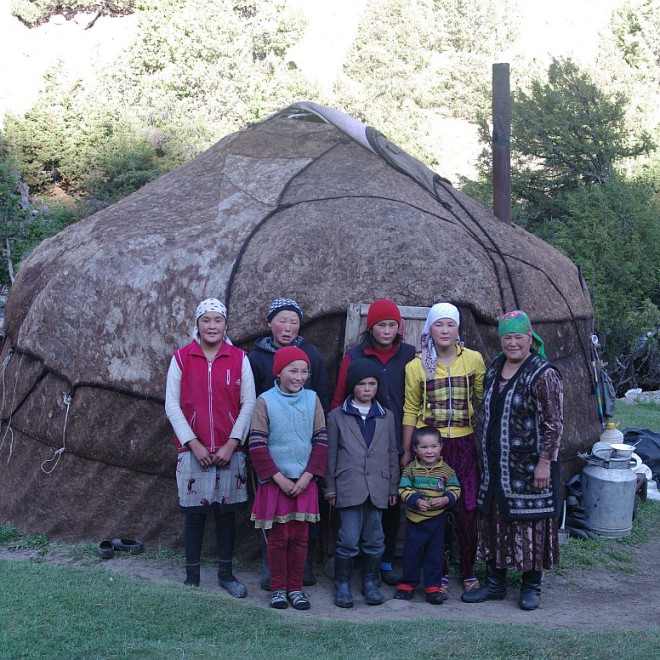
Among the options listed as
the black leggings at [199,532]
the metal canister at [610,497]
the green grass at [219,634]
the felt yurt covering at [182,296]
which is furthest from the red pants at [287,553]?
the metal canister at [610,497]

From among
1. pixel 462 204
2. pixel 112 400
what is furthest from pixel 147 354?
pixel 462 204

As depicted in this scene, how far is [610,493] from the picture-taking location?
576 centimetres

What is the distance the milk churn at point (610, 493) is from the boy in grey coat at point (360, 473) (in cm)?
188

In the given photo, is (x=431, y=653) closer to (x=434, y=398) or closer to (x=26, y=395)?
(x=434, y=398)

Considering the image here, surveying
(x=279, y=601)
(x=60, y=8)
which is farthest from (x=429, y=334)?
(x=60, y=8)

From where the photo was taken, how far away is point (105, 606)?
3.82 metres

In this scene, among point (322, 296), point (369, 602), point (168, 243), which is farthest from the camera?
point (168, 243)

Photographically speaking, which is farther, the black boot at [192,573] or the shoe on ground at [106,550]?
the shoe on ground at [106,550]

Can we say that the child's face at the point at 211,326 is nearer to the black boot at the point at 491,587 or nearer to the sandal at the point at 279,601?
the sandal at the point at 279,601

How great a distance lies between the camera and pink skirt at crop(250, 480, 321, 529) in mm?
4293

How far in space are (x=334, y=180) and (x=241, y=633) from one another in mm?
3315

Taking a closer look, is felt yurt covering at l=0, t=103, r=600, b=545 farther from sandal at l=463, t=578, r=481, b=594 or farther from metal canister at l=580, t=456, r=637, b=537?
sandal at l=463, t=578, r=481, b=594

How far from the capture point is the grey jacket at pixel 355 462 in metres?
4.43

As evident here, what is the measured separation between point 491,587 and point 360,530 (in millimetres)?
770
